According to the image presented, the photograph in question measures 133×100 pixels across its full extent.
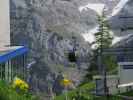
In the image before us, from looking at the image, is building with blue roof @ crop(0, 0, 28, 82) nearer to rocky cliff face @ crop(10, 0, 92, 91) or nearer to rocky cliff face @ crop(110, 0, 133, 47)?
rocky cliff face @ crop(10, 0, 92, 91)

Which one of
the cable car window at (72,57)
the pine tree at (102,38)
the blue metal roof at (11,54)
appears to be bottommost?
the cable car window at (72,57)

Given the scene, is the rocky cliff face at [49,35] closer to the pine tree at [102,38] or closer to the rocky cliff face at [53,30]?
the rocky cliff face at [53,30]

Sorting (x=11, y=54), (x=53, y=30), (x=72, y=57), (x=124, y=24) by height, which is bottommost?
(x=72, y=57)

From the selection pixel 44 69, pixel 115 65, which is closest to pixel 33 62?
pixel 44 69

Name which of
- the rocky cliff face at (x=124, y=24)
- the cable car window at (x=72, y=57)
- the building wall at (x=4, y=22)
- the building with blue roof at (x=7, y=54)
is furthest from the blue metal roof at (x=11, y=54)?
the rocky cliff face at (x=124, y=24)

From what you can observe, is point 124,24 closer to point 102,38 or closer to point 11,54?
point 102,38

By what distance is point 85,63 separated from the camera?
75.2 feet

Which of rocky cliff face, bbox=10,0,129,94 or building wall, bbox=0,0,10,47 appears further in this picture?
rocky cliff face, bbox=10,0,129,94

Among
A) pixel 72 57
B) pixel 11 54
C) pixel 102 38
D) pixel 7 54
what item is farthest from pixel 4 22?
pixel 7 54

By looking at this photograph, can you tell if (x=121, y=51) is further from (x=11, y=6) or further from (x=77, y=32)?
(x=11, y=6)

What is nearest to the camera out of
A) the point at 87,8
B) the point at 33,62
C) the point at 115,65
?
the point at 115,65

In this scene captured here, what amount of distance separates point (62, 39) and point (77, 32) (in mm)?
990

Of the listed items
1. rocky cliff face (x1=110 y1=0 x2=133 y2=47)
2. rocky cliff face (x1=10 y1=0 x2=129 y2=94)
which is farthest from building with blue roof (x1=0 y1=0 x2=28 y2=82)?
rocky cliff face (x1=110 y1=0 x2=133 y2=47)

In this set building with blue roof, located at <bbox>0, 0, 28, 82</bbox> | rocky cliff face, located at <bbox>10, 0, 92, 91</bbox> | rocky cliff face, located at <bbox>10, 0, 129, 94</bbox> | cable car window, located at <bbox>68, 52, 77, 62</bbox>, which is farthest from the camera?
cable car window, located at <bbox>68, 52, 77, 62</bbox>
